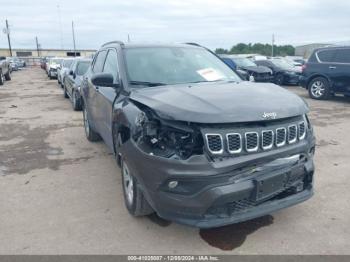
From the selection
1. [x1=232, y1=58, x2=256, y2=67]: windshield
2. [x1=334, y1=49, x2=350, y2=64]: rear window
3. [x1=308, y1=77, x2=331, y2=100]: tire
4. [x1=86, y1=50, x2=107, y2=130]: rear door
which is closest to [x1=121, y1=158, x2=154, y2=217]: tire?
[x1=86, y1=50, x2=107, y2=130]: rear door

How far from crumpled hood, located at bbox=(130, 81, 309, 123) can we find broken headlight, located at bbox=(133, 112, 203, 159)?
3.8 inches

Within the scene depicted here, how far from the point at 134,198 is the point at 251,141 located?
131 centimetres

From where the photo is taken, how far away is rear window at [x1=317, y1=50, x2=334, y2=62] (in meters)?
11.5

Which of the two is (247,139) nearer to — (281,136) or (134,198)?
(281,136)

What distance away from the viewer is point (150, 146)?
3016 mm

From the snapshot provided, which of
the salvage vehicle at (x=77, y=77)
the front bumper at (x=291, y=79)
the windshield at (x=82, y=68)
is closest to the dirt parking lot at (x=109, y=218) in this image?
the salvage vehicle at (x=77, y=77)

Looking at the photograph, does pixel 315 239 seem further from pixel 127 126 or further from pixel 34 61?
pixel 34 61

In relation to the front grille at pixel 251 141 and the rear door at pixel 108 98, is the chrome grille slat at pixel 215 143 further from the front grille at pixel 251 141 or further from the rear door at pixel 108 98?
the rear door at pixel 108 98

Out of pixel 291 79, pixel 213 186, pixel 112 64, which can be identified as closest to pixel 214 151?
pixel 213 186

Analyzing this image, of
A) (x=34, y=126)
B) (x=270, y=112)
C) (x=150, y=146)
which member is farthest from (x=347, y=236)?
(x=34, y=126)

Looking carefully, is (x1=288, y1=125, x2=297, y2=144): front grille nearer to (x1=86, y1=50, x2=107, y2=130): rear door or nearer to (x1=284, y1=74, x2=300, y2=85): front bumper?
(x1=86, y1=50, x2=107, y2=130): rear door

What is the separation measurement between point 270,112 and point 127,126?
1.37 m

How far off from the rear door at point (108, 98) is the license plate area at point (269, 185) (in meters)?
2.07

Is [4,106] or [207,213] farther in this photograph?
[4,106]
